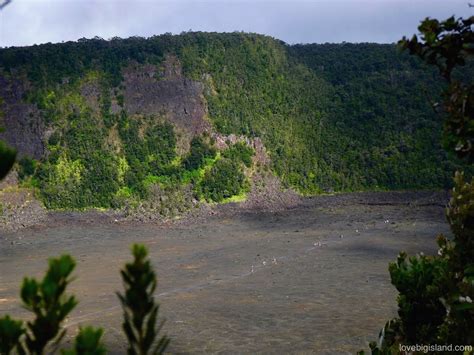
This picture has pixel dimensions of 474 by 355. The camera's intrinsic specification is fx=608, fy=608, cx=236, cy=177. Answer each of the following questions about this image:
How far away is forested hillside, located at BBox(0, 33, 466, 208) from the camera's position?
207ft

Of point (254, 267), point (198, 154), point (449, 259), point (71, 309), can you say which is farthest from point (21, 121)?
point (71, 309)

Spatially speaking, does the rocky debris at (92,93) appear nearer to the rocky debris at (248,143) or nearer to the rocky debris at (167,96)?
the rocky debris at (167,96)

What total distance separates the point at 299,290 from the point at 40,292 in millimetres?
26157

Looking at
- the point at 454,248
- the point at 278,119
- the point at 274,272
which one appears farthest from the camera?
the point at 278,119

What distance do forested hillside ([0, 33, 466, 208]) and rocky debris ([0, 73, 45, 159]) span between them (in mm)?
133

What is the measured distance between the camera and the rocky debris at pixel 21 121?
206ft

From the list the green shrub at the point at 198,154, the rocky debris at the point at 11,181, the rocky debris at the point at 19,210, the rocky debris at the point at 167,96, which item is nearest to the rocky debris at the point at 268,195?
the green shrub at the point at 198,154

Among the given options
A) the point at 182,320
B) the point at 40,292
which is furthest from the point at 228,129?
the point at 40,292

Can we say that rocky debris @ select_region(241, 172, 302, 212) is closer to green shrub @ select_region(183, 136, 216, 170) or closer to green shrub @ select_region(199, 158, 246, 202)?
green shrub @ select_region(199, 158, 246, 202)

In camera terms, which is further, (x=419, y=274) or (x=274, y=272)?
(x=274, y=272)

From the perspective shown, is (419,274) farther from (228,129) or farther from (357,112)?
(357,112)

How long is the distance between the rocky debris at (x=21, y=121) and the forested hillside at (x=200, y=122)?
0.44ft

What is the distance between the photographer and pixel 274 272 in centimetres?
3241

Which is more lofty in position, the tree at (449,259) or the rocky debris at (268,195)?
the tree at (449,259)
